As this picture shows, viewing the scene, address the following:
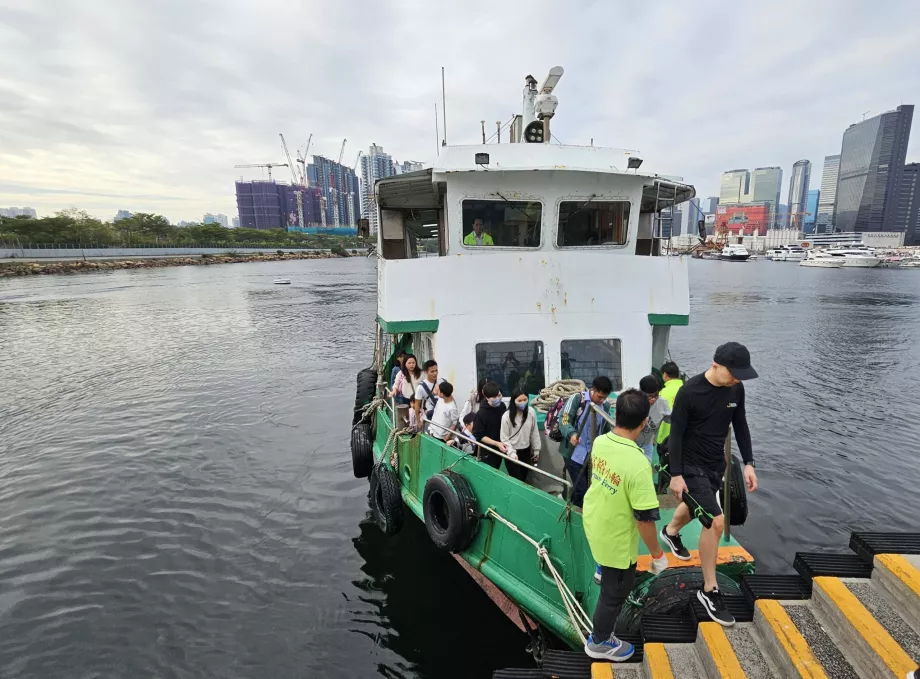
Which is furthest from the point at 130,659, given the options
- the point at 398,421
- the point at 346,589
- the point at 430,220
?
the point at 430,220

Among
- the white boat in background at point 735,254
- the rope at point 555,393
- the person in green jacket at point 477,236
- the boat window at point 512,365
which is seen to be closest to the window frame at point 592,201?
the person in green jacket at point 477,236

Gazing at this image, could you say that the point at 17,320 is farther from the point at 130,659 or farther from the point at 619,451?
the point at 619,451

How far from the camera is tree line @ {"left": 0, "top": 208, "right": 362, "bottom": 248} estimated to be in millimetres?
75250

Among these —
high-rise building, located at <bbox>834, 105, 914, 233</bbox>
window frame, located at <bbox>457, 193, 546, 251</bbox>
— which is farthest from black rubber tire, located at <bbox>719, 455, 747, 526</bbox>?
high-rise building, located at <bbox>834, 105, 914, 233</bbox>

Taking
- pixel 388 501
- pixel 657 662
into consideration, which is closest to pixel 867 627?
pixel 657 662

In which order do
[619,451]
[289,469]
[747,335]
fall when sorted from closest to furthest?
[619,451], [289,469], [747,335]

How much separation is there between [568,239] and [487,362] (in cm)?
249

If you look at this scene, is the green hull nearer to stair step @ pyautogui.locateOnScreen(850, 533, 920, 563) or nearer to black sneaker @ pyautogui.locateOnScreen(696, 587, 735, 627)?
black sneaker @ pyautogui.locateOnScreen(696, 587, 735, 627)

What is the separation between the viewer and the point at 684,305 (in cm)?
703

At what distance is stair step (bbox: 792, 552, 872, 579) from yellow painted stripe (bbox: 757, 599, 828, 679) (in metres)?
0.35

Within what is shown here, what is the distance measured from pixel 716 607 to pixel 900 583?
3.34ft

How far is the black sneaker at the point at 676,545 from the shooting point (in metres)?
3.62

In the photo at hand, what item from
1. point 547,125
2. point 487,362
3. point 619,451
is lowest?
point 487,362

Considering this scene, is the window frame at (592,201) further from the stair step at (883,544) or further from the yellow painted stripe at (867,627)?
the yellow painted stripe at (867,627)
